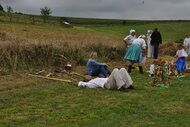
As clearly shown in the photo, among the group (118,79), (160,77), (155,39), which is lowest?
(160,77)

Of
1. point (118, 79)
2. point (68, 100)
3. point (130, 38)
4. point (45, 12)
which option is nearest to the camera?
point (68, 100)

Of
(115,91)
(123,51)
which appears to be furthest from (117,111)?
(123,51)

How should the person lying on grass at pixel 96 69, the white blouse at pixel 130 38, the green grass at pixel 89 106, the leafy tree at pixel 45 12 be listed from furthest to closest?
the leafy tree at pixel 45 12
the white blouse at pixel 130 38
the person lying on grass at pixel 96 69
the green grass at pixel 89 106

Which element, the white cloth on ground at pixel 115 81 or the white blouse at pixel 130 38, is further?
the white blouse at pixel 130 38

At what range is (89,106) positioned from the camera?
6.23 meters

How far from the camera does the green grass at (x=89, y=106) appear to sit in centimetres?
513

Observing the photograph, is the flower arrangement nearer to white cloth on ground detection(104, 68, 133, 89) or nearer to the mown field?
the mown field

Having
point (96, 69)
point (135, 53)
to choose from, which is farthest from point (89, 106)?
point (135, 53)

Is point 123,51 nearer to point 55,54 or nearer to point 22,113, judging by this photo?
point 55,54

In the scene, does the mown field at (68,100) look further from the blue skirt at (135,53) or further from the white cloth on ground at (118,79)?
the blue skirt at (135,53)

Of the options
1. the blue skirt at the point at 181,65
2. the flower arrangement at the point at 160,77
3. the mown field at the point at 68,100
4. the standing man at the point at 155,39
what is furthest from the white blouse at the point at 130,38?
the standing man at the point at 155,39

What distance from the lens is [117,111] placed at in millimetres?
5805

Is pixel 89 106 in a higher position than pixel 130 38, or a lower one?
lower

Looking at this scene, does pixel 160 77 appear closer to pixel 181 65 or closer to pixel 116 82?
pixel 116 82
